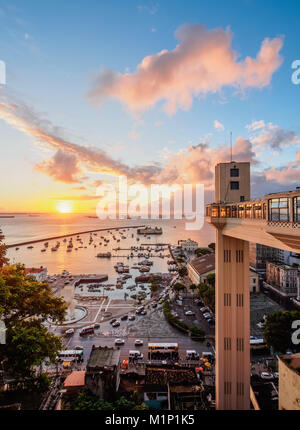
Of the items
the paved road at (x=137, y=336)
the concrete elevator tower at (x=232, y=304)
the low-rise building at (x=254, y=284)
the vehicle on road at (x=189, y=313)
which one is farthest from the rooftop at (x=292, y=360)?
the low-rise building at (x=254, y=284)

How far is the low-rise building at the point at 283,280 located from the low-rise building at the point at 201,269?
8304 mm

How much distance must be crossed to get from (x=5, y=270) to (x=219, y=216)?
8.92 meters

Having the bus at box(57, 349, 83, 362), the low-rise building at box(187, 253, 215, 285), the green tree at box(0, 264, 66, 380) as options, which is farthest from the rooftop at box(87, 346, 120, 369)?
the low-rise building at box(187, 253, 215, 285)

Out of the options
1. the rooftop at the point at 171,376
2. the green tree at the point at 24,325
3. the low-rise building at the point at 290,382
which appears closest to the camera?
the green tree at the point at 24,325

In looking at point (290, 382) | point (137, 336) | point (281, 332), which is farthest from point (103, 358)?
point (281, 332)

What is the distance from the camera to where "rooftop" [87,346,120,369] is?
1116 cm

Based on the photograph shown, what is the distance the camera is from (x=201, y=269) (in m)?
31.7

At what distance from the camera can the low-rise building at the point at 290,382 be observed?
273 inches

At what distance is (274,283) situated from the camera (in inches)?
1234

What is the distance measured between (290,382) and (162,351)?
10608 millimetres

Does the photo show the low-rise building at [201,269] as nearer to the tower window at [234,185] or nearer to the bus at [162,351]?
the bus at [162,351]

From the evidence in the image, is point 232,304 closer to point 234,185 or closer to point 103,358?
point 234,185

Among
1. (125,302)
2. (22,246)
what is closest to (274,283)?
(125,302)

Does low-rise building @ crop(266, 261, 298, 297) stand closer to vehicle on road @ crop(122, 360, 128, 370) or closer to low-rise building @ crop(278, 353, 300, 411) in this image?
vehicle on road @ crop(122, 360, 128, 370)
